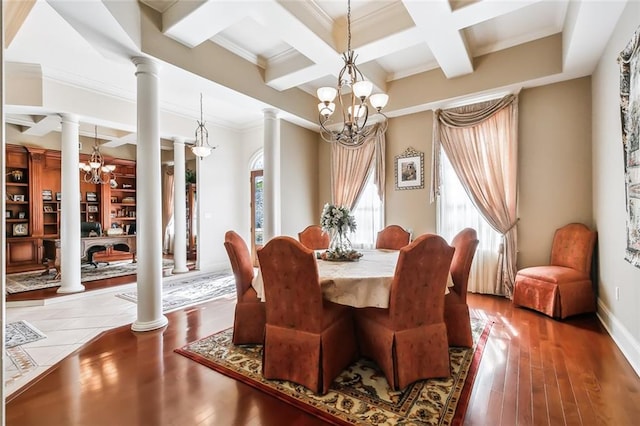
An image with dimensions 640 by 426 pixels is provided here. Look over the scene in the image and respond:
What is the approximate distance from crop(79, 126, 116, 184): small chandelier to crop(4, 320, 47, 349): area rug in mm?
3871

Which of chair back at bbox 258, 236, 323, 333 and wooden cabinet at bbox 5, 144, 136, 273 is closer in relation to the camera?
chair back at bbox 258, 236, 323, 333

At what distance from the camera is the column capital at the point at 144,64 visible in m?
3.08

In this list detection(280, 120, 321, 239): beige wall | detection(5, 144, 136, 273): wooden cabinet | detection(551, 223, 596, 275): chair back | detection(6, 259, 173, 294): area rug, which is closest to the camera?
detection(551, 223, 596, 275): chair back

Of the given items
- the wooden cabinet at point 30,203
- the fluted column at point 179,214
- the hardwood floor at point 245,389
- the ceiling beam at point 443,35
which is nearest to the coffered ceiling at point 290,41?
the ceiling beam at point 443,35

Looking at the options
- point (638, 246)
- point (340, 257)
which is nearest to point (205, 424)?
point (340, 257)

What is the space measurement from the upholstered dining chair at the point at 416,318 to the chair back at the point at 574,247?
2493mm

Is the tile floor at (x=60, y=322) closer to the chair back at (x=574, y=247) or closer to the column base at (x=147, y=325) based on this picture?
the column base at (x=147, y=325)

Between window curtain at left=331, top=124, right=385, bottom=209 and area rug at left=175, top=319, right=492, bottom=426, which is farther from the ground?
window curtain at left=331, top=124, right=385, bottom=209

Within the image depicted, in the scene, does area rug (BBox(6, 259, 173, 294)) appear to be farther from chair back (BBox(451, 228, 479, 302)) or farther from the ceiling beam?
the ceiling beam

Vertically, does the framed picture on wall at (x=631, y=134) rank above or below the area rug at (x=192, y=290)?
above

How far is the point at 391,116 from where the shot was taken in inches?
199

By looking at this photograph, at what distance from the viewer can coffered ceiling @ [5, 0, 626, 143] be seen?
2744 millimetres

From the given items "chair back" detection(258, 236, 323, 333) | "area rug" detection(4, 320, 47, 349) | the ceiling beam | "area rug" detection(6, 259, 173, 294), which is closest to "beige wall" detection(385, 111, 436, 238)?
the ceiling beam

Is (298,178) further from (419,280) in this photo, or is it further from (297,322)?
(419,280)
